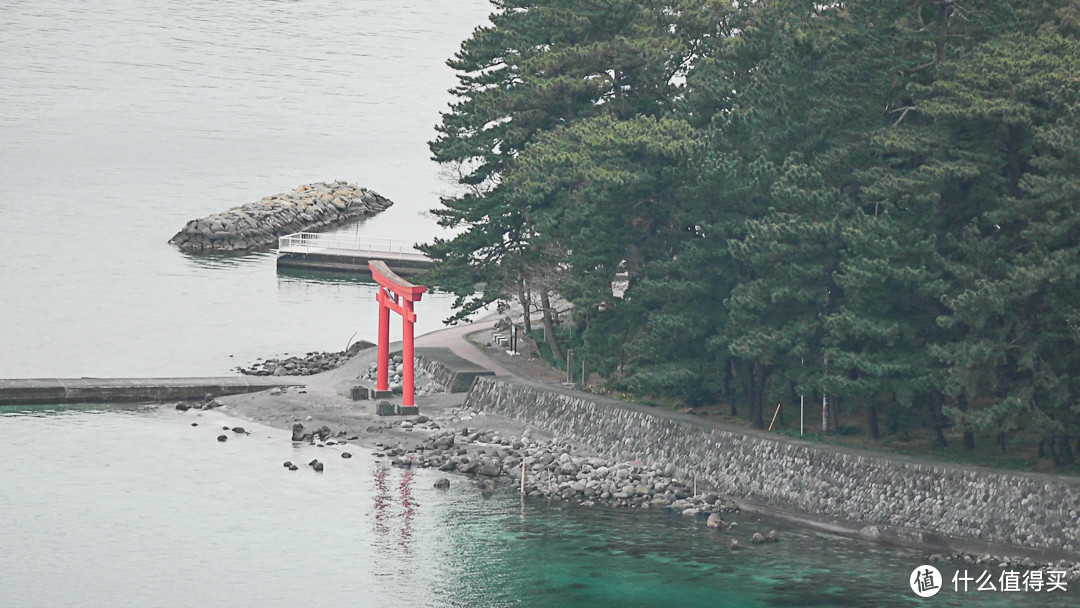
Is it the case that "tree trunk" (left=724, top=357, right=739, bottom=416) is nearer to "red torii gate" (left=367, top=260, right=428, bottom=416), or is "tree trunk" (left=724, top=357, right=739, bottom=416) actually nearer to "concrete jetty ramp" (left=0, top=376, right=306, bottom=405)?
"red torii gate" (left=367, top=260, right=428, bottom=416)

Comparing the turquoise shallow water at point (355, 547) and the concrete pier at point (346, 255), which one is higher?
the concrete pier at point (346, 255)

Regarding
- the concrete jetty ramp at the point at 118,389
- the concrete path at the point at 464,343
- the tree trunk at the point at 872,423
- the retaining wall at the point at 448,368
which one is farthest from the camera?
the concrete path at the point at 464,343

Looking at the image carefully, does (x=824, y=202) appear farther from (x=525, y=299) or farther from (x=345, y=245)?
(x=345, y=245)

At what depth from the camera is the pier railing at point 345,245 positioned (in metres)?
94.8

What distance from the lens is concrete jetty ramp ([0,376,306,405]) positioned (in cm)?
5869

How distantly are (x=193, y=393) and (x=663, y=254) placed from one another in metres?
20.1

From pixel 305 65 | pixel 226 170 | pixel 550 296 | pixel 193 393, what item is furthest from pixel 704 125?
pixel 305 65

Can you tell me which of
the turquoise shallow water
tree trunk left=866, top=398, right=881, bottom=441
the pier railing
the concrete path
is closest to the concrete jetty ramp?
the concrete path

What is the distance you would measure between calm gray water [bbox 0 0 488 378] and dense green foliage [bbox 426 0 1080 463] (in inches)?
932

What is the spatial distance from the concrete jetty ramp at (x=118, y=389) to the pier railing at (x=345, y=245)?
32677 mm

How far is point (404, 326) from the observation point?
5525 centimetres

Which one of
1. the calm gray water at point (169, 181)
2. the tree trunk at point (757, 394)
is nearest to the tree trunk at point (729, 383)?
the tree trunk at point (757, 394)

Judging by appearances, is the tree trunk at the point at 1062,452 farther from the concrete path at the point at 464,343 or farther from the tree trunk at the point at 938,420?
the concrete path at the point at 464,343

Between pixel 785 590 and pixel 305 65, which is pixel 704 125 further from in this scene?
pixel 305 65
